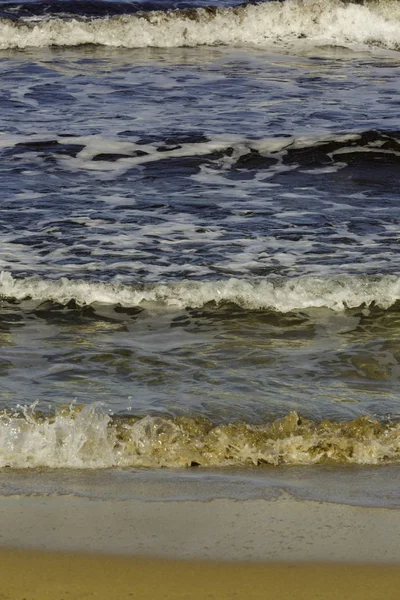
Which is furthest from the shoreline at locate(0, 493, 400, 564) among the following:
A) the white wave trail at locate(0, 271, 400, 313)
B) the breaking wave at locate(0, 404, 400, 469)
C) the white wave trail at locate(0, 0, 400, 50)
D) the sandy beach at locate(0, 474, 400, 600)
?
the white wave trail at locate(0, 0, 400, 50)

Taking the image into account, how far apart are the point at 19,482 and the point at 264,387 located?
1.33 m

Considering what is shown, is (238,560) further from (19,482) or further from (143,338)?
(143,338)

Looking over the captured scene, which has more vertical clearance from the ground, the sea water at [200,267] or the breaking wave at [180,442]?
the breaking wave at [180,442]

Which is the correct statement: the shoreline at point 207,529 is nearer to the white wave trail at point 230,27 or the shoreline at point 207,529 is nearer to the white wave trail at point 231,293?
the white wave trail at point 231,293

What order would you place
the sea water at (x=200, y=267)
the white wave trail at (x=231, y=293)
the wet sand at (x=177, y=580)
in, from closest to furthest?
the wet sand at (x=177, y=580)
the sea water at (x=200, y=267)
the white wave trail at (x=231, y=293)

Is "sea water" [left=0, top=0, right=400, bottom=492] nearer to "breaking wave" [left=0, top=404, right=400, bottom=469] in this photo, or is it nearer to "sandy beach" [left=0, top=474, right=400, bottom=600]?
"breaking wave" [left=0, top=404, right=400, bottom=469]

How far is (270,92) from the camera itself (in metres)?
12.3

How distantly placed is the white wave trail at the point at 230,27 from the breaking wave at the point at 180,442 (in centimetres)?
1349

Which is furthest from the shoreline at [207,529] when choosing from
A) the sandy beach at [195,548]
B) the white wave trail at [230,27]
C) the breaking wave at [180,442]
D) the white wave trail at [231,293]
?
the white wave trail at [230,27]

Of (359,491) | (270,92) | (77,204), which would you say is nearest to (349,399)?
(359,491)

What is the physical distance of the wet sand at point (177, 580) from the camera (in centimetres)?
270

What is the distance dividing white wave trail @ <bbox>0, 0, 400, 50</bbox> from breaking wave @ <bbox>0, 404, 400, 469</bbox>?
13490mm

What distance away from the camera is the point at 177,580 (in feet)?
9.11

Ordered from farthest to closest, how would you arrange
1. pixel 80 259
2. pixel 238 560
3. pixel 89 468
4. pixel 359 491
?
pixel 80 259 < pixel 89 468 < pixel 359 491 < pixel 238 560
